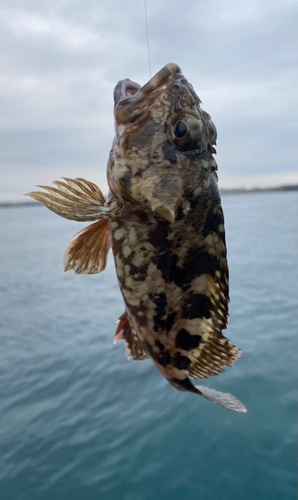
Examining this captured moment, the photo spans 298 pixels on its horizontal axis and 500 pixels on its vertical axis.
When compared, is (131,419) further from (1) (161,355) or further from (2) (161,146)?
(2) (161,146)

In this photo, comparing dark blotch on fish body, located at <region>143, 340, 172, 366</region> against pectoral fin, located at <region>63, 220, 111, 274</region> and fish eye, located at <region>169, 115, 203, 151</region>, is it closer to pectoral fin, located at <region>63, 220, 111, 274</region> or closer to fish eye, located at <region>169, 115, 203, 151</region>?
pectoral fin, located at <region>63, 220, 111, 274</region>

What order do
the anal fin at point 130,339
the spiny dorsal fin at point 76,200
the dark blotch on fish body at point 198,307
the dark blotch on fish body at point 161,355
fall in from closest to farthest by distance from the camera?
the spiny dorsal fin at point 76,200 < the dark blotch on fish body at point 198,307 < the dark blotch on fish body at point 161,355 < the anal fin at point 130,339

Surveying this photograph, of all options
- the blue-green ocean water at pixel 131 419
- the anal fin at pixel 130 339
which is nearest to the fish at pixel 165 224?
the anal fin at pixel 130 339

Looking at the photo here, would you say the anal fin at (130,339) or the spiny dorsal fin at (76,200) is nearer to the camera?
the spiny dorsal fin at (76,200)

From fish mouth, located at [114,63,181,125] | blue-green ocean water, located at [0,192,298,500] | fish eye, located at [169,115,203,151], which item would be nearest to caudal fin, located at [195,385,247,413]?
fish eye, located at [169,115,203,151]

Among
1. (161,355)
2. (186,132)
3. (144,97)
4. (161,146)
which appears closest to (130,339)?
(161,355)

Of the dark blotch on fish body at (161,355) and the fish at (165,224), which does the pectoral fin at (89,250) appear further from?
the dark blotch on fish body at (161,355)

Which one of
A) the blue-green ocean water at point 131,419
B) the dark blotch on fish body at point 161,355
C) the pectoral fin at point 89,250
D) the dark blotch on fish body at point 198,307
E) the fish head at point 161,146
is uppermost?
the fish head at point 161,146
